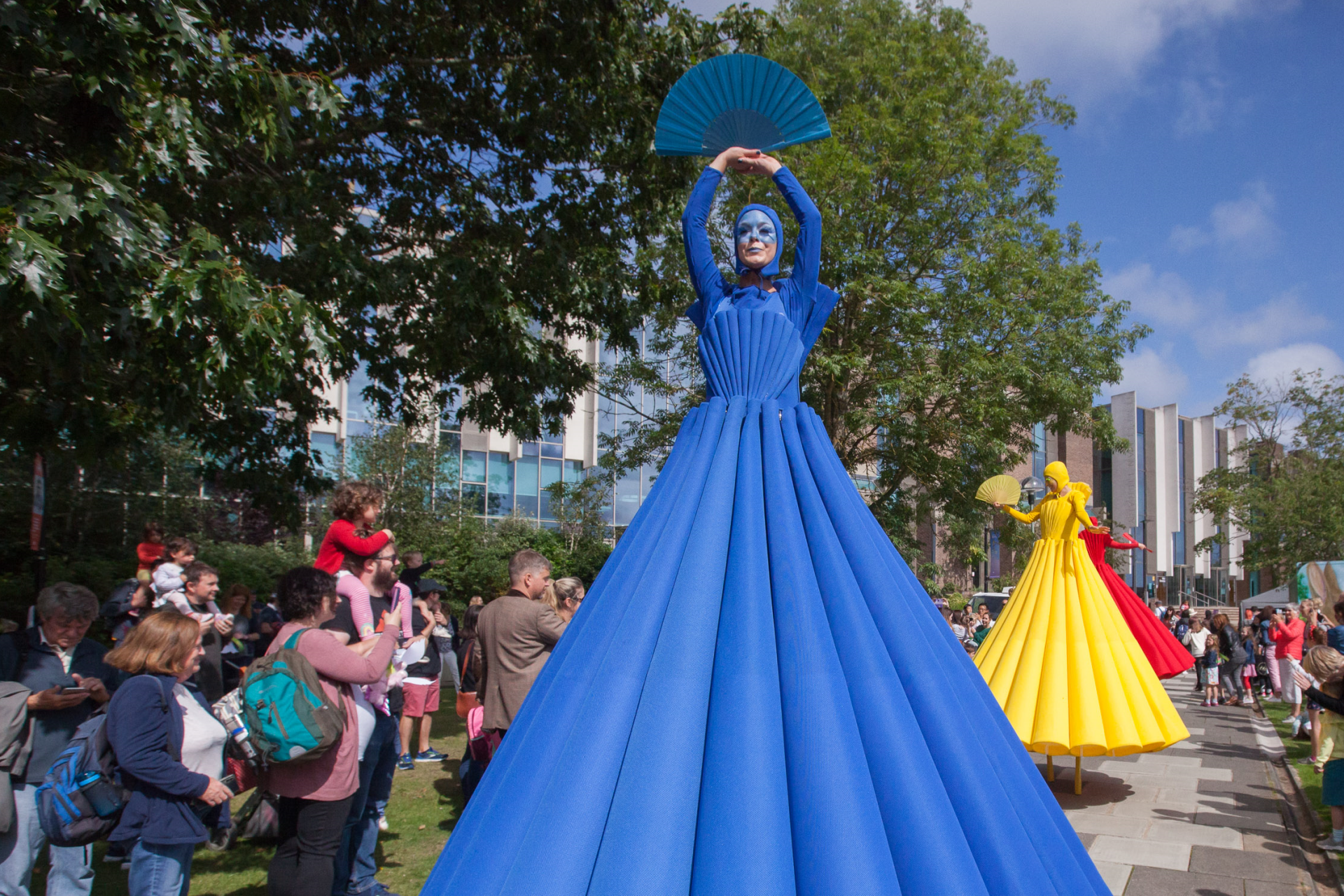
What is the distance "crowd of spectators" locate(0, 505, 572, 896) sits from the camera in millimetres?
3441

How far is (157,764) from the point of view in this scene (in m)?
3.40

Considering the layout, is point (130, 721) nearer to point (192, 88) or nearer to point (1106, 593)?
point (192, 88)

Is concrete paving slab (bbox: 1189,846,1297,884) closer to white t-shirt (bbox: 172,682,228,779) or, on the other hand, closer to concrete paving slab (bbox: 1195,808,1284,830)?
concrete paving slab (bbox: 1195,808,1284,830)

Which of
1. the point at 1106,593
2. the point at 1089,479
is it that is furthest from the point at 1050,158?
the point at 1089,479

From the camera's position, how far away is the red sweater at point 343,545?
4.74 m

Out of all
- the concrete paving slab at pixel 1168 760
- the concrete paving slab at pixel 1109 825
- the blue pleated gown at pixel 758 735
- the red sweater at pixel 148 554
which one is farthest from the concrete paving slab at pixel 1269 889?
the red sweater at pixel 148 554

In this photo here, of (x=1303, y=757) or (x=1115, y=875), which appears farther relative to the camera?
(x=1303, y=757)

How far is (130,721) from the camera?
3387 millimetres

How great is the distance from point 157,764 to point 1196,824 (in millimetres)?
6555

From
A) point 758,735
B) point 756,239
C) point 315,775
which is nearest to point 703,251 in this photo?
point 756,239

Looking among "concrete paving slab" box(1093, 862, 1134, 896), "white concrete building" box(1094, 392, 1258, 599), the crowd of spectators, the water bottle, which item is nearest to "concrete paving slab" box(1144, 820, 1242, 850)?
"concrete paving slab" box(1093, 862, 1134, 896)

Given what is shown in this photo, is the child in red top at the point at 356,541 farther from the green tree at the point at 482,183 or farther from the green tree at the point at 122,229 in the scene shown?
the green tree at the point at 482,183

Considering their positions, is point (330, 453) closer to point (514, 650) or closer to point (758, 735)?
point (514, 650)

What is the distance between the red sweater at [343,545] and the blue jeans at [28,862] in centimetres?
158
